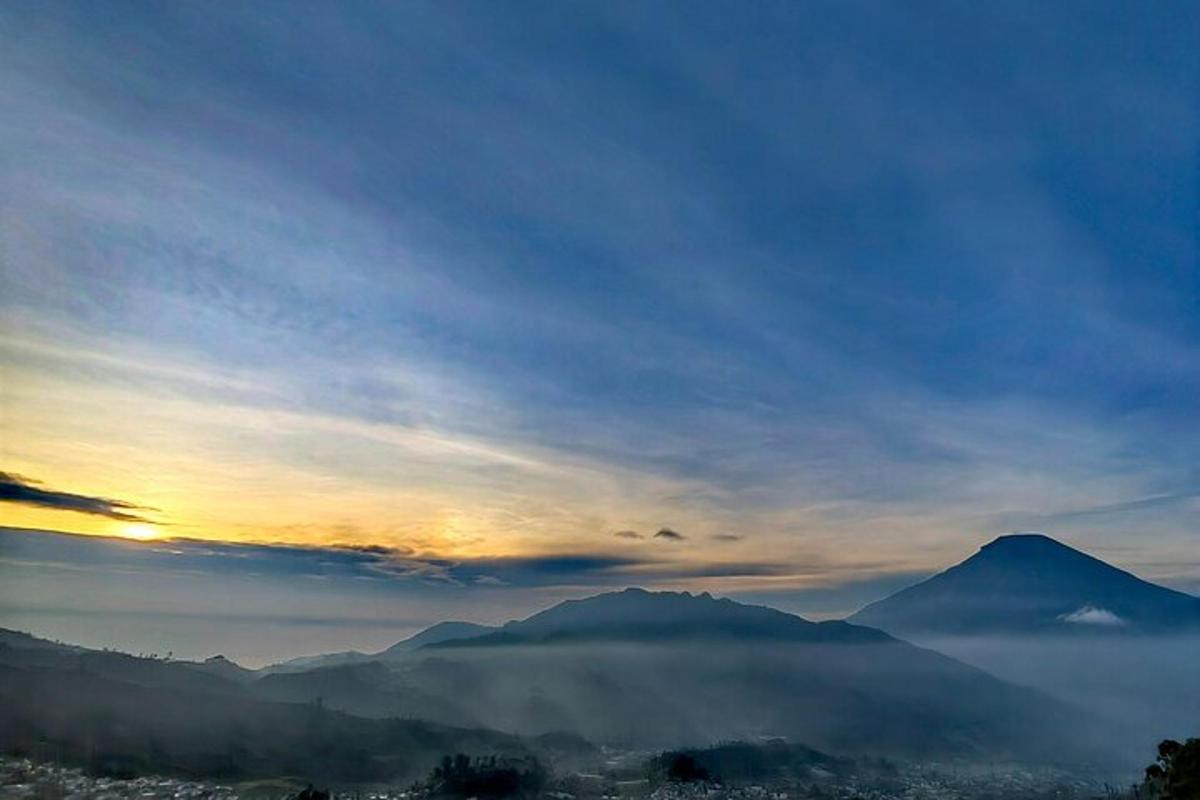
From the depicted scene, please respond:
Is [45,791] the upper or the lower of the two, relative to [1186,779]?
lower

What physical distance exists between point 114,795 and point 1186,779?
210175mm

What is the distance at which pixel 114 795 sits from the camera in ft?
621

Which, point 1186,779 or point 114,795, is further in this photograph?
point 114,795

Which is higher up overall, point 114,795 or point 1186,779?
point 1186,779

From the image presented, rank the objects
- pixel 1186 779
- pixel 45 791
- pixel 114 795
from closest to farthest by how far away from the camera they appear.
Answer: pixel 1186 779, pixel 45 791, pixel 114 795

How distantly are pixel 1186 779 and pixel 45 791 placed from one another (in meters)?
201

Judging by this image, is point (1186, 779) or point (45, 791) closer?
point (1186, 779)

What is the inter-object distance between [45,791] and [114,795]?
2135 centimetres

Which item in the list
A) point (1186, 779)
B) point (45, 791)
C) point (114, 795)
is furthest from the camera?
point (114, 795)

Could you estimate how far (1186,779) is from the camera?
74.9m

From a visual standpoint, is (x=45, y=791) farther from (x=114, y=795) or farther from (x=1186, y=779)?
(x=1186, y=779)

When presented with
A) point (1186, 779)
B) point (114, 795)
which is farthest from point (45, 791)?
point (1186, 779)
